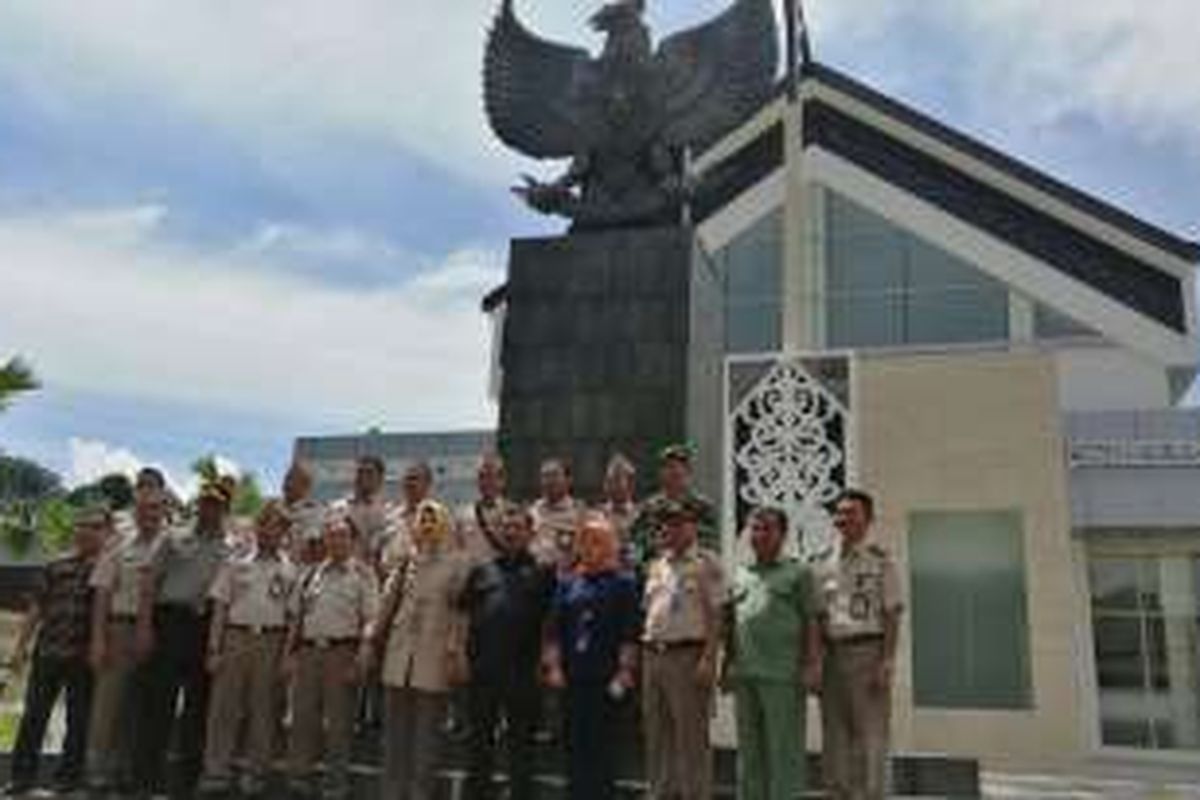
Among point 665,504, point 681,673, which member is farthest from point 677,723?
point 665,504

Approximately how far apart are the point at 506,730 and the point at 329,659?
95 cm

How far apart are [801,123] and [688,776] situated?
863 inches

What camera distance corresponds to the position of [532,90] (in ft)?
30.5

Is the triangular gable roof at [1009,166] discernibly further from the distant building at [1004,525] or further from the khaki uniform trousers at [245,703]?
the khaki uniform trousers at [245,703]

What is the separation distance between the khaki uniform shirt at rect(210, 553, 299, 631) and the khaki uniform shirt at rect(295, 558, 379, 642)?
0.10 meters

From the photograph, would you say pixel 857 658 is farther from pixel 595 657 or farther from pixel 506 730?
pixel 506 730

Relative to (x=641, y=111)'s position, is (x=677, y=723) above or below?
below

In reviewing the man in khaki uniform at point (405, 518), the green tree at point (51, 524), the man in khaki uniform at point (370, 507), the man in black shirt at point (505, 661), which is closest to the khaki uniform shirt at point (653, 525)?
the man in black shirt at point (505, 661)

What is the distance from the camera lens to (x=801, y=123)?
2608 cm

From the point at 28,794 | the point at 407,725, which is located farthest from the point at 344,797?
the point at 28,794

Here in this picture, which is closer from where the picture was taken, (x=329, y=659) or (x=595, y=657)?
(x=595, y=657)

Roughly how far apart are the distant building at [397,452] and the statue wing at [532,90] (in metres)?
14.7

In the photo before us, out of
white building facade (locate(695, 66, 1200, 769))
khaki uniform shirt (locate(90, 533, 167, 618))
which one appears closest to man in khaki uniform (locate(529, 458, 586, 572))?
khaki uniform shirt (locate(90, 533, 167, 618))

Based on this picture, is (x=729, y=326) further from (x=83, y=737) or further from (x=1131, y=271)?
(x=83, y=737)
